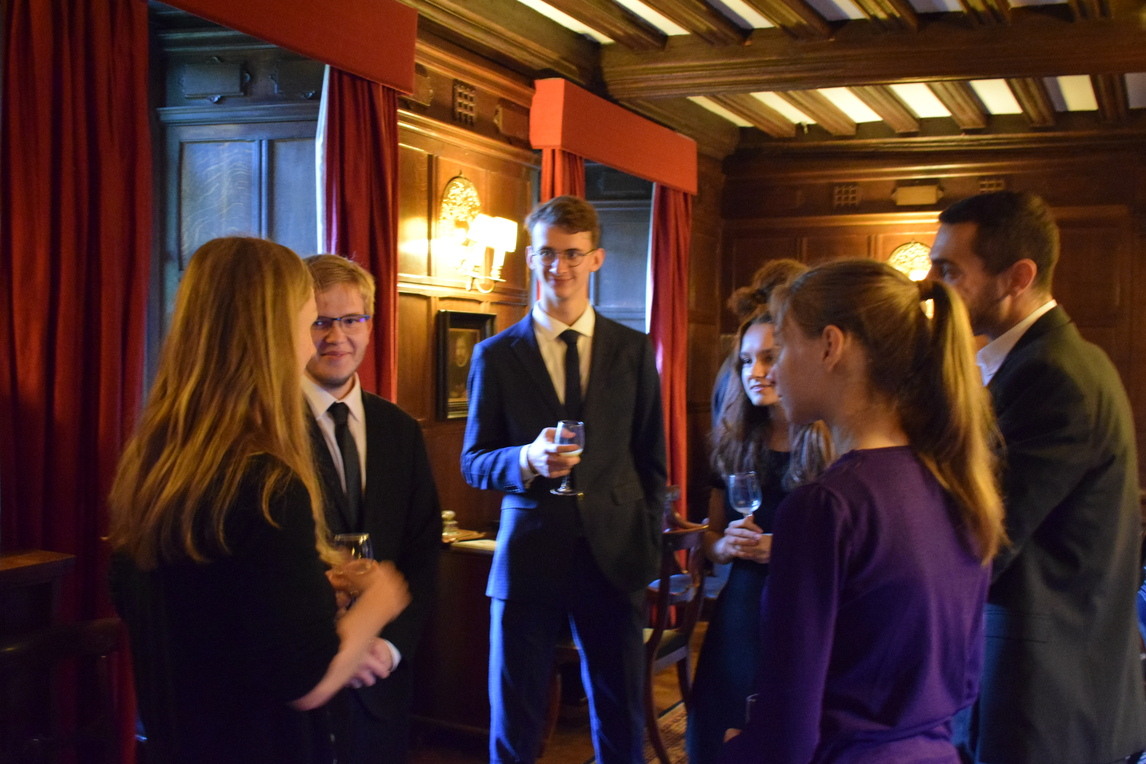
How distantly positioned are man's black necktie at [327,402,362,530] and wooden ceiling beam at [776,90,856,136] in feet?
17.1

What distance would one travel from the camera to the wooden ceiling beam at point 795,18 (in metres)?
5.15

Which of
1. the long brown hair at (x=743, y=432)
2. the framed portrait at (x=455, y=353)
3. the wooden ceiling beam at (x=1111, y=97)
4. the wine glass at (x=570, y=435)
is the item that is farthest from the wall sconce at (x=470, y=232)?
the wooden ceiling beam at (x=1111, y=97)

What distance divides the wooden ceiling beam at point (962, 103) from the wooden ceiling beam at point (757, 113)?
120 cm

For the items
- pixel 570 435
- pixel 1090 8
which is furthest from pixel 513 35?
pixel 570 435

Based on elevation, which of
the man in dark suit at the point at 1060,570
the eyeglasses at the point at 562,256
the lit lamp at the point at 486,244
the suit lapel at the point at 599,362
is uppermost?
the lit lamp at the point at 486,244

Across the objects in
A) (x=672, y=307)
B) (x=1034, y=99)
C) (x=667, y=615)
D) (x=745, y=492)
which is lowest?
(x=667, y=615)

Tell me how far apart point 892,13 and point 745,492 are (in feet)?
13.0

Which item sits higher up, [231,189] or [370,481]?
[231,189]

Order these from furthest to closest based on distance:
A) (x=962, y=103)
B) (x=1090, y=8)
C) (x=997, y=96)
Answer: (x=997, y=96), (x=962, y=103), (x=1090, y=8)

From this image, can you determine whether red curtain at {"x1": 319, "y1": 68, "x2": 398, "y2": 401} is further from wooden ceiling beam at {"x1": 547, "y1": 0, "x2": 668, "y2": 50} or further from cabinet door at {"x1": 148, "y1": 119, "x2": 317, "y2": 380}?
wooden ceiling beam at {"x1": 547, "y1": 0, "x2": 668, "y2": 50}

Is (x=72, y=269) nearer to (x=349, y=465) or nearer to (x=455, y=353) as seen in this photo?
(x=349, y=465)

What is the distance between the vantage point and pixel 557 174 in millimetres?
5594

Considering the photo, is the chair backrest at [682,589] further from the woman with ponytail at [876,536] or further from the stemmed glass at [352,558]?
the woman with ponytail at [876,536]

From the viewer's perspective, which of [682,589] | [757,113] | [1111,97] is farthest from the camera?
[757,113]
